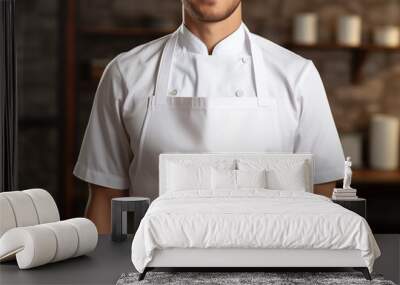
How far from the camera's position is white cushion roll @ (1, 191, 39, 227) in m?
3.90

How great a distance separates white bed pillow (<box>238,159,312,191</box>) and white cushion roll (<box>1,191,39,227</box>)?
119cm

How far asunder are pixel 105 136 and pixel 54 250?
3.79 ft

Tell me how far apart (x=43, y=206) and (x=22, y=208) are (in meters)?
0.16

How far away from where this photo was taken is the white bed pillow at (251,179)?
14.2 ft

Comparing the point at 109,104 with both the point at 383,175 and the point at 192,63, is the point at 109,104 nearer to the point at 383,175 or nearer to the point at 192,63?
the point at 192,63

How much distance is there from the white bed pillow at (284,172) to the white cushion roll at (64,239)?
1068 mm

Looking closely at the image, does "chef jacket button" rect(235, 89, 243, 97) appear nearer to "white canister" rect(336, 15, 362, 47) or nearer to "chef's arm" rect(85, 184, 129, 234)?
"chef's arm" rect(85, 184, 129, 234)

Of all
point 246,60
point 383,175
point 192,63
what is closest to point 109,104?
point 192,63

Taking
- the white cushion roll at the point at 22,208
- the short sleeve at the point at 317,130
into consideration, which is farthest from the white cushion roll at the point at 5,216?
the short sleeve at the point at 317,130

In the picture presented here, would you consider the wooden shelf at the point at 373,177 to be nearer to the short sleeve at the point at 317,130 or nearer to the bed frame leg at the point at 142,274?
the short sleeve at the point at 317,130

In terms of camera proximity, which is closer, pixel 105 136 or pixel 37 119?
pixel 105 136

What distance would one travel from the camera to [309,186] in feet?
14.9

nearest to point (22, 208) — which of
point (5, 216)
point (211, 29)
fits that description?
point (5, 216)

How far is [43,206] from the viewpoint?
13.4 ft
